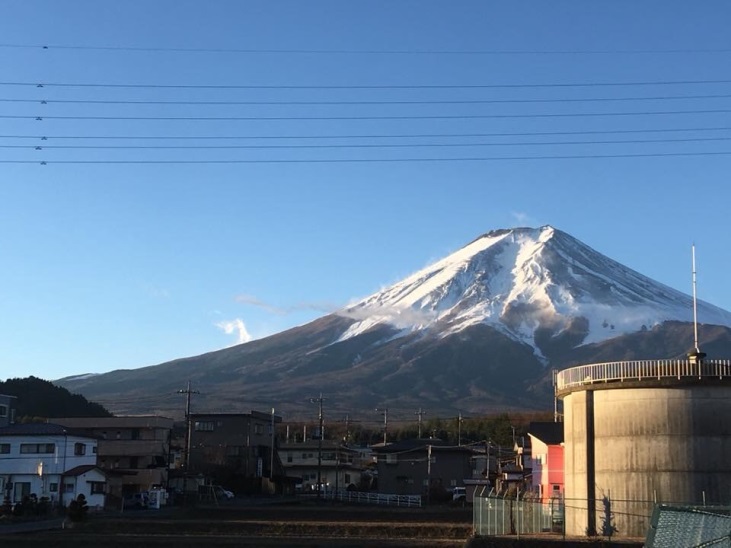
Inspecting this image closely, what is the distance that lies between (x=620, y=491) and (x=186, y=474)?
37028mm

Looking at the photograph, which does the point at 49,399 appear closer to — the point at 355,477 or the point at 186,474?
the point at 355,477

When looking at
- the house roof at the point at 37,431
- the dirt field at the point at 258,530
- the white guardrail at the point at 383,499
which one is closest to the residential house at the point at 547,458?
the dirt field at the point at 258,530

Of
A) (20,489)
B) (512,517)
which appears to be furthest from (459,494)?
(512,517)

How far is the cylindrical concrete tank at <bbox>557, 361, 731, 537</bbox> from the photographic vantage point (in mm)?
30625

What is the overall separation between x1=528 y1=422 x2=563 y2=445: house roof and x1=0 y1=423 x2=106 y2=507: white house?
22.4 metres

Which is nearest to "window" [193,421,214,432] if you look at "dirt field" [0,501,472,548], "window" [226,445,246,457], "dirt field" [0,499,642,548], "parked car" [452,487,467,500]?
"window" [226,445,246,457]

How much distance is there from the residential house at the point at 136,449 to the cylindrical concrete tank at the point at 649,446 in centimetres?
3709

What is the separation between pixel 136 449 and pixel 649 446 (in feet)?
142

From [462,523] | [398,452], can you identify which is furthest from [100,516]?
[398,452]

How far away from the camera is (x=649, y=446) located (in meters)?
31.4

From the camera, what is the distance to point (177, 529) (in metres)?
36.5

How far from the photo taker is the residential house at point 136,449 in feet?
212

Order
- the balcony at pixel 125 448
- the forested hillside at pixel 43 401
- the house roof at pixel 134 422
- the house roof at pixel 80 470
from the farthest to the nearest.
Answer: the forested hillside at pixel 43 401, the house roof at pixel 134 422, the balcony at pixel 125 448, the house roof at pixel 80 470

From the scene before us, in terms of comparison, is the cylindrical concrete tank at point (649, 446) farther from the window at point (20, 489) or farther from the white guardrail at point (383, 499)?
the window at point (20, 489)
